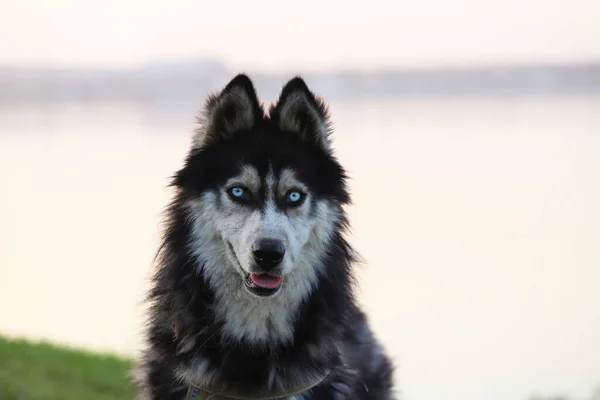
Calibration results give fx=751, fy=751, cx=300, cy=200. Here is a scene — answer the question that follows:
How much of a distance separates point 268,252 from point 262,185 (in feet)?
1.07

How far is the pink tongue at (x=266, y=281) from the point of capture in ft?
Result: 9.52

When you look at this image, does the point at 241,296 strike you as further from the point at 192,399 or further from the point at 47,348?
the point at 47,348

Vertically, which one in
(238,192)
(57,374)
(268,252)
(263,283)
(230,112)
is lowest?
(57,374)

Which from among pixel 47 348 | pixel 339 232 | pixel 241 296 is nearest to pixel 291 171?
pixel 339 232

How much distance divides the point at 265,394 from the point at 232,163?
0.93 m

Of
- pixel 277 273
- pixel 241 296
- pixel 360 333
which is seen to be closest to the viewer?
pixel 277 273

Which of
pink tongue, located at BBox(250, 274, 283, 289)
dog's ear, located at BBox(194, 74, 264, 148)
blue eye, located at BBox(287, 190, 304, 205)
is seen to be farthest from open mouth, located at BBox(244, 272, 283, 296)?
dog's ear, located at BBox(194, 74, 264, 148)

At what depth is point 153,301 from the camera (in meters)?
3.21

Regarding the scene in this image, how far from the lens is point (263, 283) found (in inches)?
114

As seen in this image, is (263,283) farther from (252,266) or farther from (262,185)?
(262,185)

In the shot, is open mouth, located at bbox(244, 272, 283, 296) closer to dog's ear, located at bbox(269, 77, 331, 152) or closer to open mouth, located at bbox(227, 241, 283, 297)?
open mouth, located at bbox(227, 241, 283, 297)

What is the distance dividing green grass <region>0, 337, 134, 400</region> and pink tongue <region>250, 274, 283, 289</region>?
1746mm

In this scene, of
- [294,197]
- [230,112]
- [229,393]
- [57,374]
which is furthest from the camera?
[57,374]

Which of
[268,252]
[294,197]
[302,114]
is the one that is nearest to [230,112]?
[302,114]
